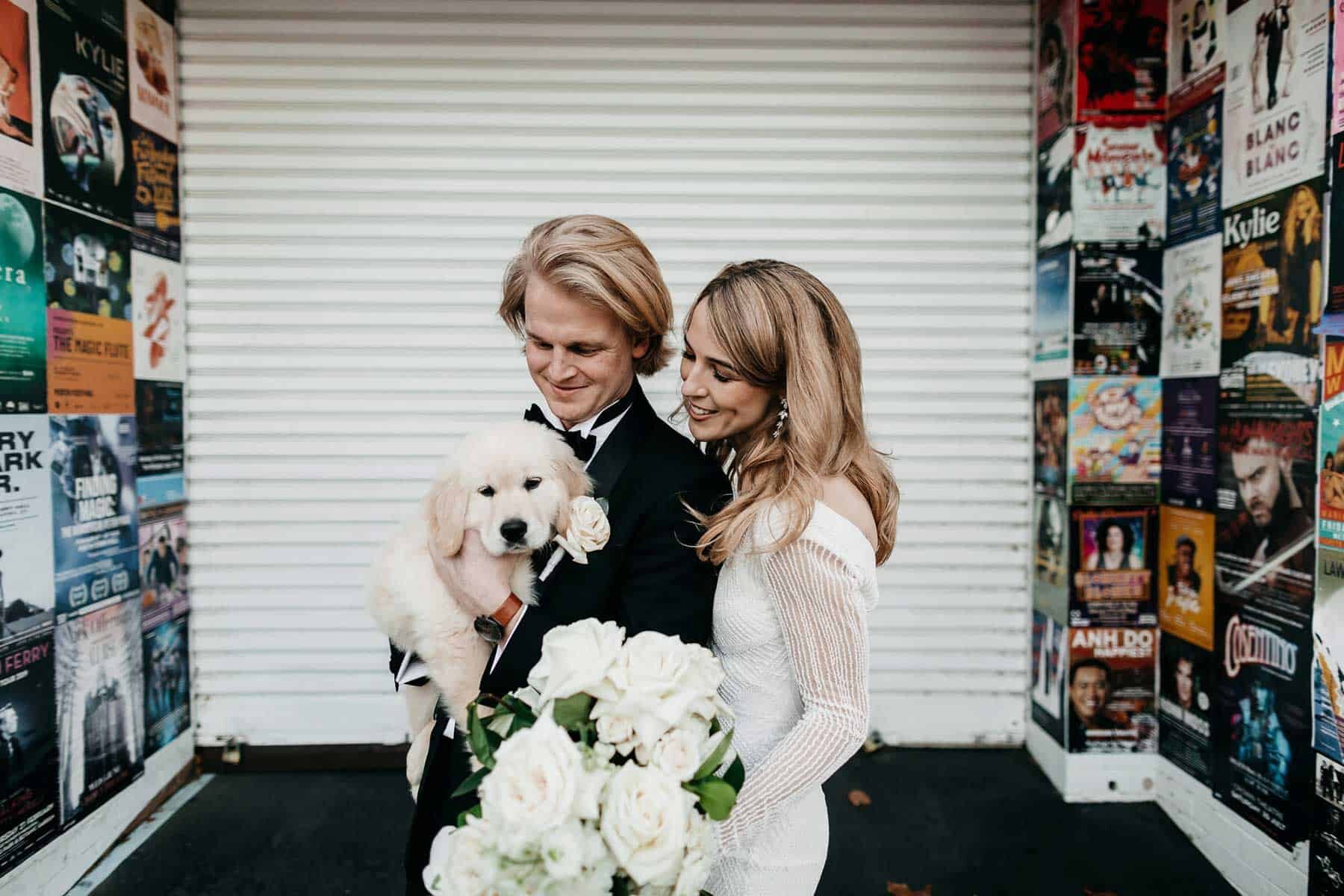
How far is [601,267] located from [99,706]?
319 centimetres

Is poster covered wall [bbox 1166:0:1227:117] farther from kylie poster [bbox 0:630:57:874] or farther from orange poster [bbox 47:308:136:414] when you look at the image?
kylie poster [bbox 0:630:57:874]

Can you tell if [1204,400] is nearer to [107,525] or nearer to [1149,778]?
[1149,778]

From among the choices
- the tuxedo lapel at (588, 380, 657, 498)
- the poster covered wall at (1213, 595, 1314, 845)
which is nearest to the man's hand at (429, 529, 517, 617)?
the tuxedo lapel at (588, 380, 657, 498)

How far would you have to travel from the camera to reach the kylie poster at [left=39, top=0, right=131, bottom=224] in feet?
10.0

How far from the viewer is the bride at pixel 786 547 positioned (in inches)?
58.1

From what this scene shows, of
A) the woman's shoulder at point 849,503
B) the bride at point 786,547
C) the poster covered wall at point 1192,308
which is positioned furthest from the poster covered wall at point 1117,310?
the woman's shoulder at point 849,503

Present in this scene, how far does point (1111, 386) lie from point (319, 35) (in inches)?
167

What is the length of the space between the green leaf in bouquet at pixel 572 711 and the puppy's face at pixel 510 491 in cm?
66

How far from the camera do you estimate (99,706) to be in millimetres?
3301

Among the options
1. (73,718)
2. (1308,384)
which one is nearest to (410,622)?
(73,718)

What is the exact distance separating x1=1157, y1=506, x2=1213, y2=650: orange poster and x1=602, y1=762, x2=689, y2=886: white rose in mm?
3241

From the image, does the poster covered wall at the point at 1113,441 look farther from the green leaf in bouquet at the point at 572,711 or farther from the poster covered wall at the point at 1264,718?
the green leaf in bouquet at the point at 572,711

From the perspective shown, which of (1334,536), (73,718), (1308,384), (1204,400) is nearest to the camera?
(1334,536)

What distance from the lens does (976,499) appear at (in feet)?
13.6
